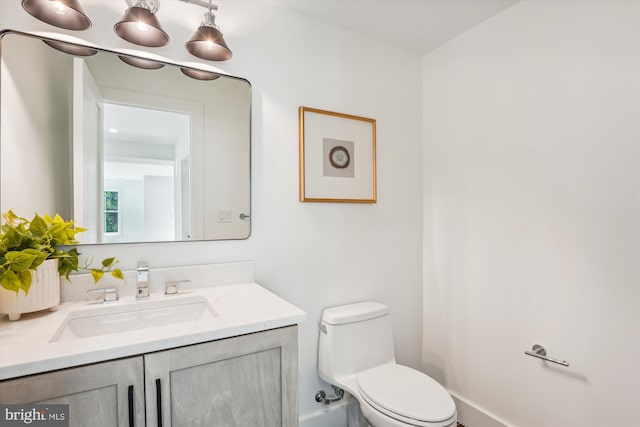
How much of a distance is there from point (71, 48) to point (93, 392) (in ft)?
4.01

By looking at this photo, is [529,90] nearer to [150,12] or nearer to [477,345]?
[477,345]

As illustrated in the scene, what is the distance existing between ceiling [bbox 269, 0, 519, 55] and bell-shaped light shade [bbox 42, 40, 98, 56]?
0.87 meters

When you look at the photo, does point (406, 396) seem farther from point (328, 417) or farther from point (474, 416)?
point (474, 416)

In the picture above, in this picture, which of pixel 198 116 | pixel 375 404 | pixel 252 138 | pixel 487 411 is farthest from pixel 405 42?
pixel 487 411

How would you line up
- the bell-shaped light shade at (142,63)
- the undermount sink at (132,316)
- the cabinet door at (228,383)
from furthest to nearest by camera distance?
the bell-shaped light shade at (142,63) < the undermount sink at (132,316) < the cabinet door at (228,383)

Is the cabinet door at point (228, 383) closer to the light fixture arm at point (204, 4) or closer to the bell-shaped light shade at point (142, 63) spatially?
the bell-shaped light shade at point (142, 63)

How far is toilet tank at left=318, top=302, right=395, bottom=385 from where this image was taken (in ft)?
5.35

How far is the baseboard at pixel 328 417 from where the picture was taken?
1697 mm

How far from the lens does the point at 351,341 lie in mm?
1670

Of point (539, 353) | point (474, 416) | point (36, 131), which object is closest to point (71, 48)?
point (36, 131)

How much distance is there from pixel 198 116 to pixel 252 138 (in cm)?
26

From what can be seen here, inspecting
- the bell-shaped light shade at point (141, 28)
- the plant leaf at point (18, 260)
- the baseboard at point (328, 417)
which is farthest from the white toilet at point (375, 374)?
the bell-shaped light shade at point (141, 28)

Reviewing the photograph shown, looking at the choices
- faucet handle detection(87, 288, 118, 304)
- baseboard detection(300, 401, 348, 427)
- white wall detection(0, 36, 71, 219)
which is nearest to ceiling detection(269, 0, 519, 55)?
white wall detection(0, 36, 71, 219)

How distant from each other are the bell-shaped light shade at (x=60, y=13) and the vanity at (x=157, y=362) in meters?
0.97
